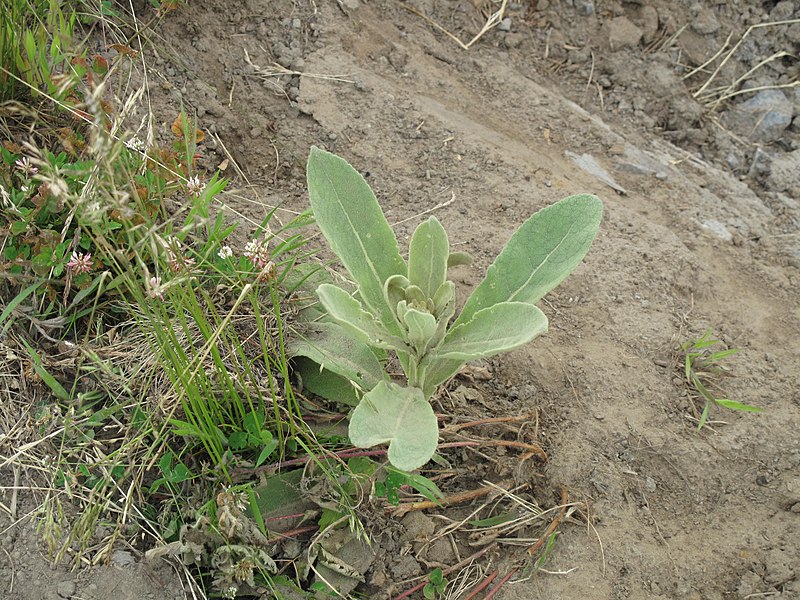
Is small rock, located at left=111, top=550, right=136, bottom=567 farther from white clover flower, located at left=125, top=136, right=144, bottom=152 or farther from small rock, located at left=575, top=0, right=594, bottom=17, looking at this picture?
small rock, located at left=575, top=0, right=594, bottom=17

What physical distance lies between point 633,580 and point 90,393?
159cm

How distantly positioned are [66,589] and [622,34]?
348 cm

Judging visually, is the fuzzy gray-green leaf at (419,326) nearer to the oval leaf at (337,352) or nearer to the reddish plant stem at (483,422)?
the oval leaf at (337,352)

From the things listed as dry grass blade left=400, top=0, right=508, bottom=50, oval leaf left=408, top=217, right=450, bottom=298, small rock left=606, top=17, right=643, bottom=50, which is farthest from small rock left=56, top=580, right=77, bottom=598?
small rock left=606, top=17, right=643, bottom=50

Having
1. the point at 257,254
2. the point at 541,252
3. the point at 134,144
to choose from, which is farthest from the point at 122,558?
the point at 541,252

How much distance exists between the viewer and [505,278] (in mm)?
2031

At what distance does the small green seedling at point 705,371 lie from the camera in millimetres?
2434

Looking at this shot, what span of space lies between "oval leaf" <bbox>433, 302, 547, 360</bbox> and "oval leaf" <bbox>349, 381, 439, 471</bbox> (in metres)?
0.15

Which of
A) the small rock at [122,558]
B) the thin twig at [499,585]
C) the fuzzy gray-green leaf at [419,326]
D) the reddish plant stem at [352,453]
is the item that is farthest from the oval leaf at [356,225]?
the small rock at [122,558]

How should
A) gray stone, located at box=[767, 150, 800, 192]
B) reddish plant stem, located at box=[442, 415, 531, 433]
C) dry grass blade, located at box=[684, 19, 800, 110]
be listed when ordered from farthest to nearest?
dry grass blade, located at box=[684, 19, 800, 110] < gray stone, located at box=[767, 150, 800, 192] < reddish plant stem, located at box=[442, 415, 531, 433]

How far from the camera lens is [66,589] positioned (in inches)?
71.6

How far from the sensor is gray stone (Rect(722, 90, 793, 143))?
3645mm

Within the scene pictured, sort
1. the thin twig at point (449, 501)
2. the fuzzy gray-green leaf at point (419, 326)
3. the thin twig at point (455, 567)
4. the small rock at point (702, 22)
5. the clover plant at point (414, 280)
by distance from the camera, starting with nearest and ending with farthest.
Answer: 1. the fuzzy gray-green leaf at point (419, 326)
2. the clover plant at point (414, 280)
3. the thin twig at point (455, 567)
4. the thin twig at point (449, 501)
5. the small rock at point (702, 22)

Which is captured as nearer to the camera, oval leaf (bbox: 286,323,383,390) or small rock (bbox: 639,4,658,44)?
oval leaf (bbox: 286,323,383,390)
